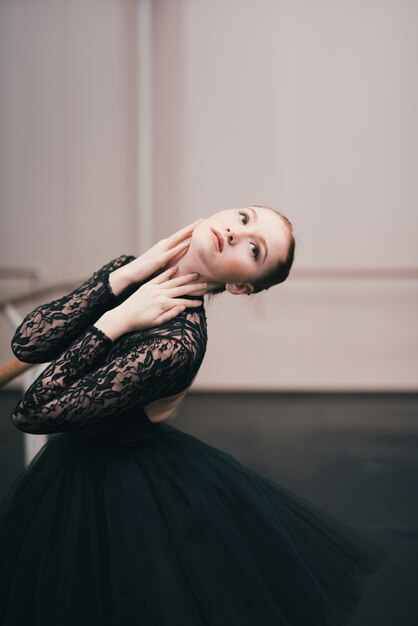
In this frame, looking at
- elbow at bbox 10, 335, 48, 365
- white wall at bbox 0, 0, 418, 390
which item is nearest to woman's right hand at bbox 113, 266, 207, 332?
elbow at bbox 10, 335, 48, 365

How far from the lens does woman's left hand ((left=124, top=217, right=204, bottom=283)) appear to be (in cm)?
110

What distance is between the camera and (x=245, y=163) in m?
4.37

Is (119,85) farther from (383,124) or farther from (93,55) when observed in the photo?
(383,124)

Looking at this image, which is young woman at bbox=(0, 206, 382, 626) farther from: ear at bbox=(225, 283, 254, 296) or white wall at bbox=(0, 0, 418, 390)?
white wall at bbox=(0, 0, 418, 390)

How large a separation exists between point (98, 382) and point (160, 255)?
232mm

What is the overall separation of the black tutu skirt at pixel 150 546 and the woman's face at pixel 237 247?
0.27 m

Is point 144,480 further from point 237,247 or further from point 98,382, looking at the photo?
point 237,247

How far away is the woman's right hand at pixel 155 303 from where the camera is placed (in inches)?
41.1

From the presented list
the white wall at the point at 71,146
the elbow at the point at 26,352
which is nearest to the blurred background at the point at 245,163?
the white wall at the point at 71,146

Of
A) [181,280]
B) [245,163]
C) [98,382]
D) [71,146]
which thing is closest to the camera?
[98,382]

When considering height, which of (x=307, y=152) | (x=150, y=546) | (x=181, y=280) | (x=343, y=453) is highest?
(x=181, y=280)

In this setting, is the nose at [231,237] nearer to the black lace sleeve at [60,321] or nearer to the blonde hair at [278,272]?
the blonde hair at [278,272]

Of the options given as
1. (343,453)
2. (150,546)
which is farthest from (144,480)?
(343,453)

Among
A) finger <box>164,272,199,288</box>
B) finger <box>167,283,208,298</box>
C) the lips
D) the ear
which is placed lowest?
the ear
